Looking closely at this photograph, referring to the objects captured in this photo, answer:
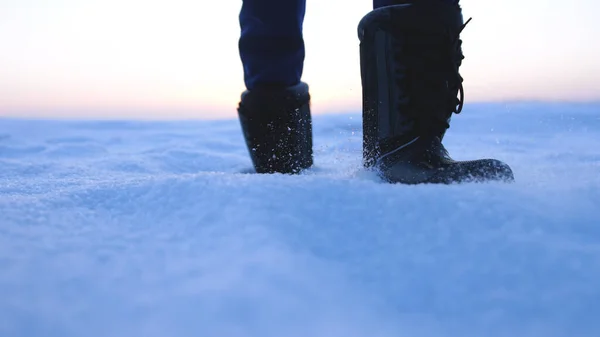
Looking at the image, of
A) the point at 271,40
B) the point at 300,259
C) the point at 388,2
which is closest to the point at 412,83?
the point at 388,2

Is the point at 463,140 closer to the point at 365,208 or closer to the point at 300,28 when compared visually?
the point at 300,28

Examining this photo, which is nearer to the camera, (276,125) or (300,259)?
(300,259)

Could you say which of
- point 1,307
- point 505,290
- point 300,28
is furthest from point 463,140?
point 1,307

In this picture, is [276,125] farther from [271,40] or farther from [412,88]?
[412,88]

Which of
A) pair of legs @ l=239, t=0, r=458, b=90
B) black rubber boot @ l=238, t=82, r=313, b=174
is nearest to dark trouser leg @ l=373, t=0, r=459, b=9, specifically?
pair of legs @ l=239, t=0, r=458, b=90

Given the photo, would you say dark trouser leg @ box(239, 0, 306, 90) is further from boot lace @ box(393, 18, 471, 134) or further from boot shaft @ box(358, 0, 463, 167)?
boot lace @ box(393, 18, 471, 134)

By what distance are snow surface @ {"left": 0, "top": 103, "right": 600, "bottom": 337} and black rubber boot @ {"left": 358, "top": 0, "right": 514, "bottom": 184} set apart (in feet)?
0.99

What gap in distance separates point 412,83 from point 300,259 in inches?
28.6

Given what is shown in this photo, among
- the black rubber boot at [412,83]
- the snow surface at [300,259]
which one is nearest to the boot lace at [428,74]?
the black rubber boot at [412,83]

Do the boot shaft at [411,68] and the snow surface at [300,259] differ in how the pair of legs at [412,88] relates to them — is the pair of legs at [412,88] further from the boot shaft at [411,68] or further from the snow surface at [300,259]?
the snow surface at [300,259]

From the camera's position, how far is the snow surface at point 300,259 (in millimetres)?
456

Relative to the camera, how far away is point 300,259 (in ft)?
1.83

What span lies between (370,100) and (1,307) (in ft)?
3.15

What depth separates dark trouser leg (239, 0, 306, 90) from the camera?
1.39 m
